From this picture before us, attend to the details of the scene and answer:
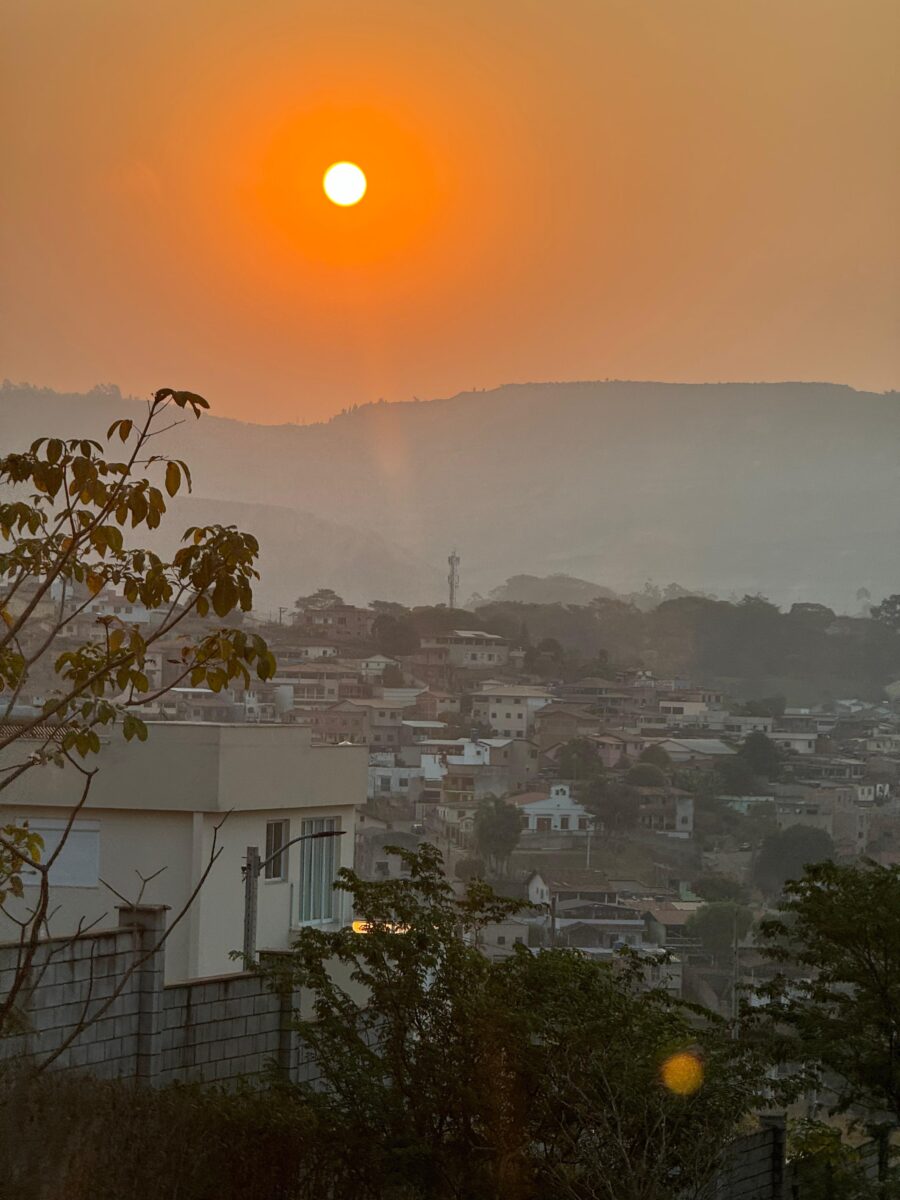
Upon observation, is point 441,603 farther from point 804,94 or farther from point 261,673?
point 261,673

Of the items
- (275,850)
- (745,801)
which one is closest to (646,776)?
(745,801)

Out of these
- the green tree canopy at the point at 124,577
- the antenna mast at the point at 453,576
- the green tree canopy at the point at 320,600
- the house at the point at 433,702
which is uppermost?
the antenna mast at the point at 453,576

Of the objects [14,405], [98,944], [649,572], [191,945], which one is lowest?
[191,945]

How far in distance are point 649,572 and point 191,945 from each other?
15379 cm

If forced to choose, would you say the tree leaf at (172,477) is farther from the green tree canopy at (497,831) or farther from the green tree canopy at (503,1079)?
the green tree canopy at (497,831)

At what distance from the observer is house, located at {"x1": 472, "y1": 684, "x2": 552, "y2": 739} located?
12688 cm

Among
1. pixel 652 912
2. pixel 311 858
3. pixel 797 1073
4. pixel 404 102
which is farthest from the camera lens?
pixel 404 102

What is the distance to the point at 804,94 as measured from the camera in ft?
503

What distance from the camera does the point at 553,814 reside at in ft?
348

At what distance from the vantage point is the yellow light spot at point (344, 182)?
94188 millimetres

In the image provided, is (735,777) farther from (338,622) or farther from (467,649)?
(338,622)

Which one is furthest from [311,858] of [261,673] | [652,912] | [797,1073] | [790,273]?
[790,273]

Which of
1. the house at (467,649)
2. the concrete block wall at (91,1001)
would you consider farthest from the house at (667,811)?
the concrete block wall at (91,1001)

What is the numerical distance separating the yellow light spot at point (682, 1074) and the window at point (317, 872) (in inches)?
731
